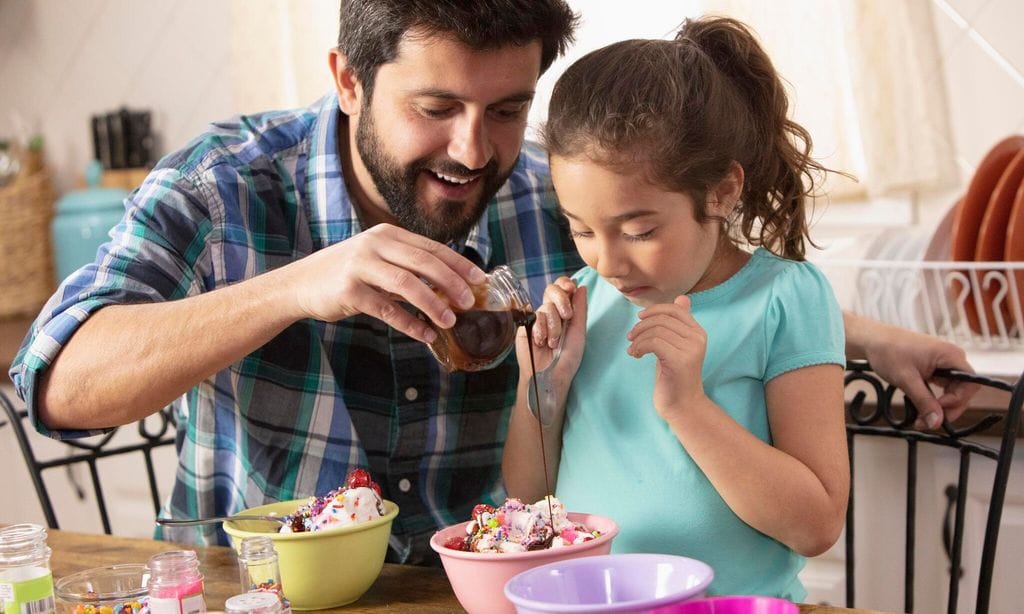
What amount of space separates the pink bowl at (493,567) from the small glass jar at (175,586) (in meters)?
0.22

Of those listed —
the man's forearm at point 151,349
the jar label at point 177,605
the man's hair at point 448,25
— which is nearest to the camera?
the jar label at point 177,605

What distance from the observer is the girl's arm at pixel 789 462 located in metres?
1.14

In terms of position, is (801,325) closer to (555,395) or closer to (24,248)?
(555,395)

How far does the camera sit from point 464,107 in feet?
4.70

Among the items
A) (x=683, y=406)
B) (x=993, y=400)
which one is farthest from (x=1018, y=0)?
(x=683, y=406)

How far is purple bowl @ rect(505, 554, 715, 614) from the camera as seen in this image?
929 millimetres

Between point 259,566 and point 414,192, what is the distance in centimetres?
61

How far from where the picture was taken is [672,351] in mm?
1142

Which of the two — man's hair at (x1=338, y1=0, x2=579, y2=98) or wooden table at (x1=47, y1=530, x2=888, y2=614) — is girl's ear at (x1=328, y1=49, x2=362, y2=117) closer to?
man's hair at (x1=338, y1=0, x2=579, y2=98)

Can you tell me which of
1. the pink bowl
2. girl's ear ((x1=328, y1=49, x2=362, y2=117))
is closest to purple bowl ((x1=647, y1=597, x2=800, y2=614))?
the pink bowl

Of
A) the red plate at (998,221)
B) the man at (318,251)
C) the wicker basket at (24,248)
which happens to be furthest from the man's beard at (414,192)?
the wicker basket at (24,248)

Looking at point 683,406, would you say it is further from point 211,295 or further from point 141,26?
point 141,26

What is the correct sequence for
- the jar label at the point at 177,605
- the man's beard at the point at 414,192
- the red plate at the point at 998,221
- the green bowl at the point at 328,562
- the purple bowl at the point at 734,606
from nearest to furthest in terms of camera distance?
the purple bowl at the point at 734,606 < the jar label at the point at 177,605 < the green bowl at the point at 328,562 < the man's beard at the point at 414,192 < the red plate at the point at 998,221

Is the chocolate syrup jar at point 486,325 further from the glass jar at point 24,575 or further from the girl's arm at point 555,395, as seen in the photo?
the glass jar at point 24,575
